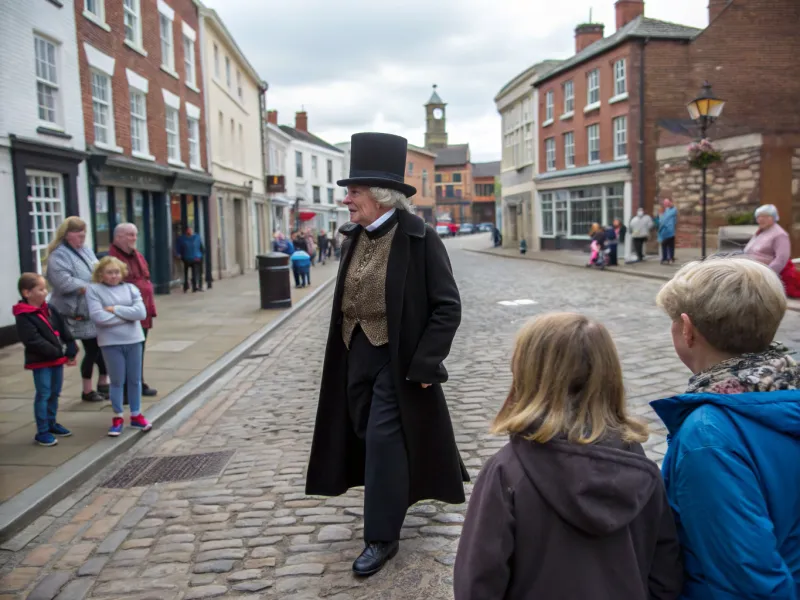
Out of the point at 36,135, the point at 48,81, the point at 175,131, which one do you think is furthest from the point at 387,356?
the point at 175,131

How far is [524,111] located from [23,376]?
3626cm

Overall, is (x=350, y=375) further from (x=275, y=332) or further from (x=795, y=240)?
(x=795, y=240)

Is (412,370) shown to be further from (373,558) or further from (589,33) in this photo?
(589,33)

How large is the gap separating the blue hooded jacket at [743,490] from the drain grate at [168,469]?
4009 millimetres

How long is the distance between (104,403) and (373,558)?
4.47 m

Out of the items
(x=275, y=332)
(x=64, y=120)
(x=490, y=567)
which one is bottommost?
(x=275, y=332)

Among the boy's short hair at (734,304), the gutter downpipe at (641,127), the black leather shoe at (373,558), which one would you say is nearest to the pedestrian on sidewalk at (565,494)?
the boy's short hair at (734,304)

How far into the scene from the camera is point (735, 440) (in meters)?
1.68

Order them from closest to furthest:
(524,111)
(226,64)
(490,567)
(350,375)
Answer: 1. (490,567)
2. (350,375)
3. (226,64)
4. (524,111)

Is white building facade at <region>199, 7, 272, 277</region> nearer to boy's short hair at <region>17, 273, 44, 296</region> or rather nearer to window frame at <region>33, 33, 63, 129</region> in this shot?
window frame at <region>33, 33, 63, 129</region>

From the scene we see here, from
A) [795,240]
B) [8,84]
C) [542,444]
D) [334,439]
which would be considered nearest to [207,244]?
[8,84]

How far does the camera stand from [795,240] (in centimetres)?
2009

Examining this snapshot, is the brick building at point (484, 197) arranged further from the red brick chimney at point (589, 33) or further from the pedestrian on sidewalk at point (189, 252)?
the pedestrian on sidewalk at point (189, 252)

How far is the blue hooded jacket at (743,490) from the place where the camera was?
1653mm
